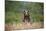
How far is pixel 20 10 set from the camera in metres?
1.23

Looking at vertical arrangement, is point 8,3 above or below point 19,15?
above

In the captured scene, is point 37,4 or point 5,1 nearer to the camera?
point 5,1

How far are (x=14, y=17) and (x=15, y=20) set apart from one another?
0.04 m

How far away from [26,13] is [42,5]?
0.26 meters

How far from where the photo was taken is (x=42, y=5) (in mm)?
1295

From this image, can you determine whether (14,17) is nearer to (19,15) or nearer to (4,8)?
(19,15)

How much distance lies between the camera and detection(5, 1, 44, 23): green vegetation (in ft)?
3.91

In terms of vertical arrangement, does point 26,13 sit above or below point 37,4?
below

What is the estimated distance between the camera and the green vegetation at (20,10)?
1.19 meters

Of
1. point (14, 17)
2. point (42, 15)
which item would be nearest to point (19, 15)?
point (14, 17)

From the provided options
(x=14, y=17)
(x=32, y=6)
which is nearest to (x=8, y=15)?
(x=14, y=17)

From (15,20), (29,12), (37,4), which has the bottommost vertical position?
(15,20)
